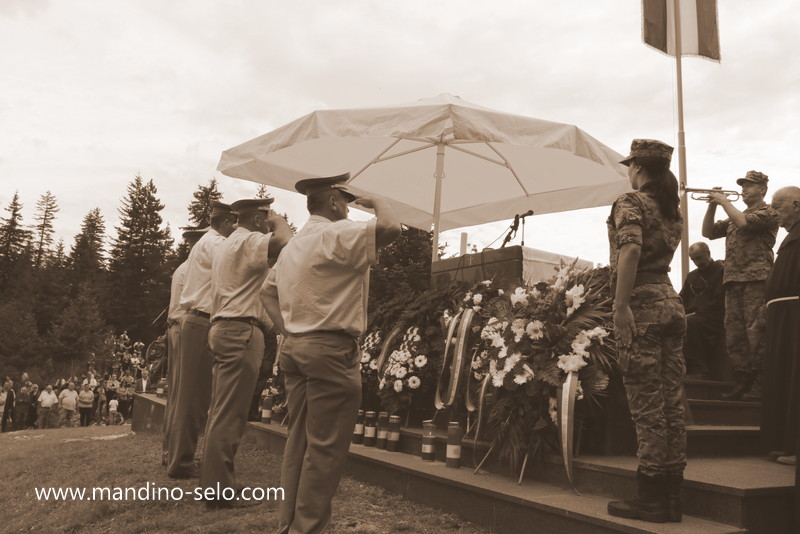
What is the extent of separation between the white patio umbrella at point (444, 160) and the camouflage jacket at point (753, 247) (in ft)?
4.71

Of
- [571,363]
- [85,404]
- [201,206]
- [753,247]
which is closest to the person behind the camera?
[571,363]

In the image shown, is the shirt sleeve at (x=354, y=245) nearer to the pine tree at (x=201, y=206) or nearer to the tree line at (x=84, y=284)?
the tree line at (x=84, y=284)

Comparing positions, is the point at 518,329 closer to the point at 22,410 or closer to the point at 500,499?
the point at 500,499

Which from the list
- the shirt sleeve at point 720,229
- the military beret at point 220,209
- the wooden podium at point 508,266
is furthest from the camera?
the shirt sleeve at point 720,229

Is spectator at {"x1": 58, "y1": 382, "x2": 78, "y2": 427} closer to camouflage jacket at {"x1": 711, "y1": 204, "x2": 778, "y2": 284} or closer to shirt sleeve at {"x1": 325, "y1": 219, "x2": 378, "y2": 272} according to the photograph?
camouflage jacket at {"x1": 711, "y1": 204, "x2": 778, "y2": 284}

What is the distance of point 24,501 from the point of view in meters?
5.60

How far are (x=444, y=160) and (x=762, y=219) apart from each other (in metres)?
4.32

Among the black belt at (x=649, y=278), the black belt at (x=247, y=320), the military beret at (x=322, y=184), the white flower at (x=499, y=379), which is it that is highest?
the military beret at (x=322, y=184)

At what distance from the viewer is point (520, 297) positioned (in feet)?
16.1

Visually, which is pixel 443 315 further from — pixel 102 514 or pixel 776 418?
pixel 102 514

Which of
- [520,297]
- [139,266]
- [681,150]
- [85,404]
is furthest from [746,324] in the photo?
[139,266]

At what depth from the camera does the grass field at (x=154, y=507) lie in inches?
166

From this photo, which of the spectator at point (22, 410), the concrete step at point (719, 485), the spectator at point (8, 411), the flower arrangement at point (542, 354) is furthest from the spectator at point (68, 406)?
the concrete step at point (719, 485)

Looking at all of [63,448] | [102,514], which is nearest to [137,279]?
[63,448]
